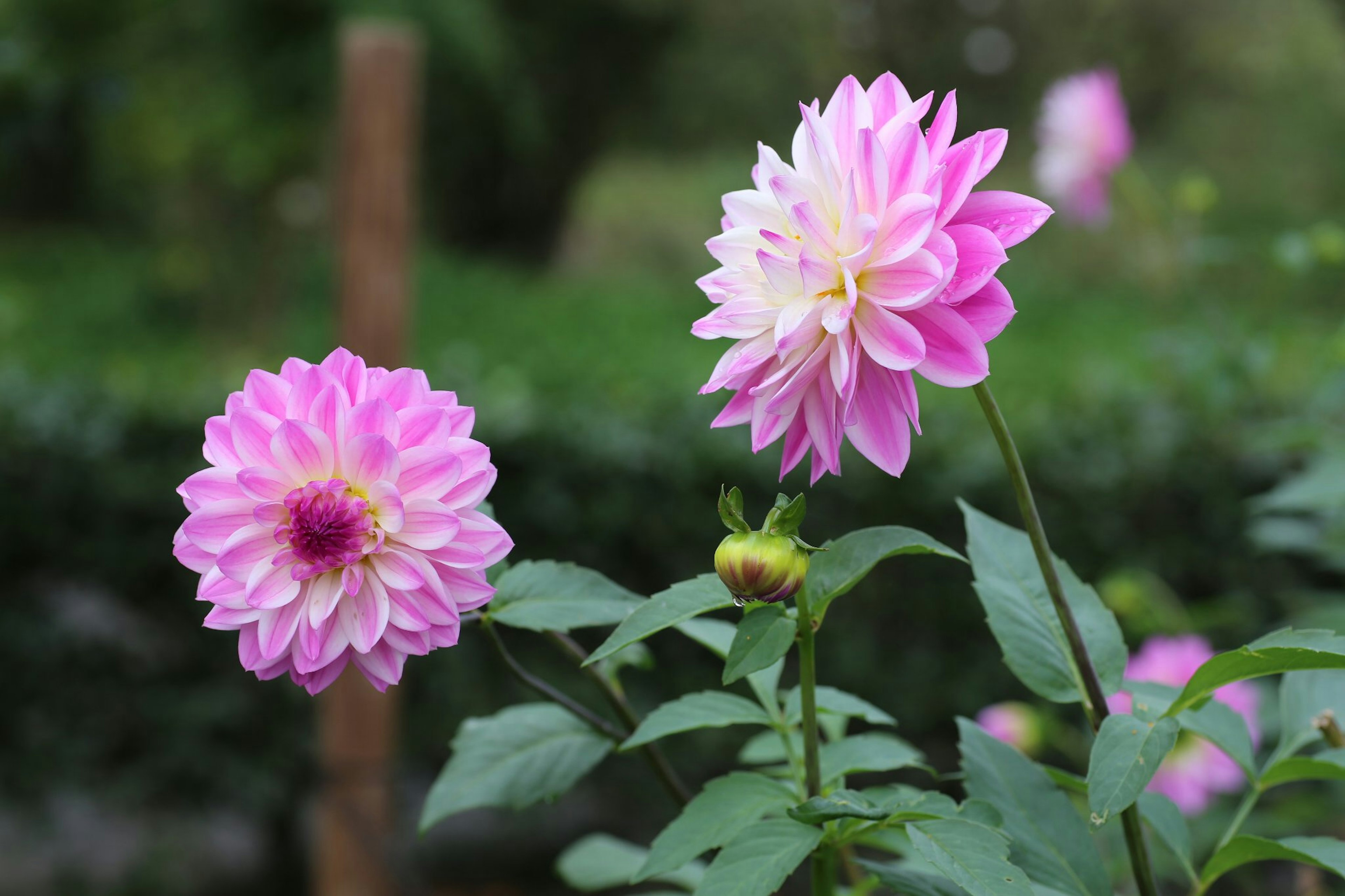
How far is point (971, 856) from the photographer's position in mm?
328

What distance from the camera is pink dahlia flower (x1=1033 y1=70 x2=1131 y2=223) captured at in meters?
1.48

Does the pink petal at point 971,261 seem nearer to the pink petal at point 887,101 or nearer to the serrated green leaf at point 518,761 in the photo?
the pink petal at point 887,101

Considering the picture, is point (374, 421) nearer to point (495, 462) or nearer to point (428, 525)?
point (428, 525)

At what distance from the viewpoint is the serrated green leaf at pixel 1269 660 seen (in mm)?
331

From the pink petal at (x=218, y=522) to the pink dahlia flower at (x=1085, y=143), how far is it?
1.40 metres

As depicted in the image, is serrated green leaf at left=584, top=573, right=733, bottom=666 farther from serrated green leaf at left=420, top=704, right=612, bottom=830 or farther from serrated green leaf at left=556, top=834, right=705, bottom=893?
serrated green leaf at left=556, top=834, right=705, bottom=893

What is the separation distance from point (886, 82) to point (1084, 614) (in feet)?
0.74

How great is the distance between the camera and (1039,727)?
1188mm

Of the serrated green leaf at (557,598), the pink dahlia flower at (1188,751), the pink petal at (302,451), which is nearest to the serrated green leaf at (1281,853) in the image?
the serrated green leaf at (557,598)

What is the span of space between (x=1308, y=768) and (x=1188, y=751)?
81cm

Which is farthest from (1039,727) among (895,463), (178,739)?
(178,739)

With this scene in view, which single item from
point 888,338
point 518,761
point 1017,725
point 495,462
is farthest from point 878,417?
point 495,462

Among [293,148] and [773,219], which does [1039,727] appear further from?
[293,148]

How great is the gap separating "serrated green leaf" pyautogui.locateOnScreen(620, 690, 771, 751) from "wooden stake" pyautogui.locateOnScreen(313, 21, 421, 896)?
135 centimetres
